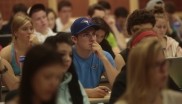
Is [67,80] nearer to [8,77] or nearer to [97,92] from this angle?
[97,92]

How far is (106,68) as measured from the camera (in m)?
4.47

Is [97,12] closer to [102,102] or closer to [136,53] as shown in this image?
[102,102]

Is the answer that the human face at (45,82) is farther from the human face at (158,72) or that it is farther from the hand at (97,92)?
the hand at (97,92)

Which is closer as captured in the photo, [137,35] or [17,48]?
[137,35]

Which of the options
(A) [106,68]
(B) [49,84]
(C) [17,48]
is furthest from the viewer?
(C) [17,48]

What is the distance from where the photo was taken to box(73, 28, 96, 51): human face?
4445mm

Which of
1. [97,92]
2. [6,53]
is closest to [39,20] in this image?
[6,53]

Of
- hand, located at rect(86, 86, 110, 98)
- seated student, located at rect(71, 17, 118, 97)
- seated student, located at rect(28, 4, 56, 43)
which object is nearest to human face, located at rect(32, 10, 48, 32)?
seated student, located at rect(28, 4, 56, 43)

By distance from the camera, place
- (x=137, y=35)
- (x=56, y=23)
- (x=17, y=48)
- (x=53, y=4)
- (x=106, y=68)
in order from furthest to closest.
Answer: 1. (x=53, y=4)
2. (x=56, y=23)
3. (x=17, y=48)
4. (x=106, y=68)
5. (x=137, y=35)

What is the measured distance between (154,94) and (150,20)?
1.81 metres

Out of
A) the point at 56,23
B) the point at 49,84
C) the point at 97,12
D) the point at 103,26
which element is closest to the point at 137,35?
the point at 49,84

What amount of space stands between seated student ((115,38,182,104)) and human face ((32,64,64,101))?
1.14ft

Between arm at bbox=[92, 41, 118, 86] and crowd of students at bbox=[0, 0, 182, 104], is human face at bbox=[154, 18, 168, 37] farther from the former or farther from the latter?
arm at bbox=[92, 41, 118, 86]

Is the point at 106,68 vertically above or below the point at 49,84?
below
